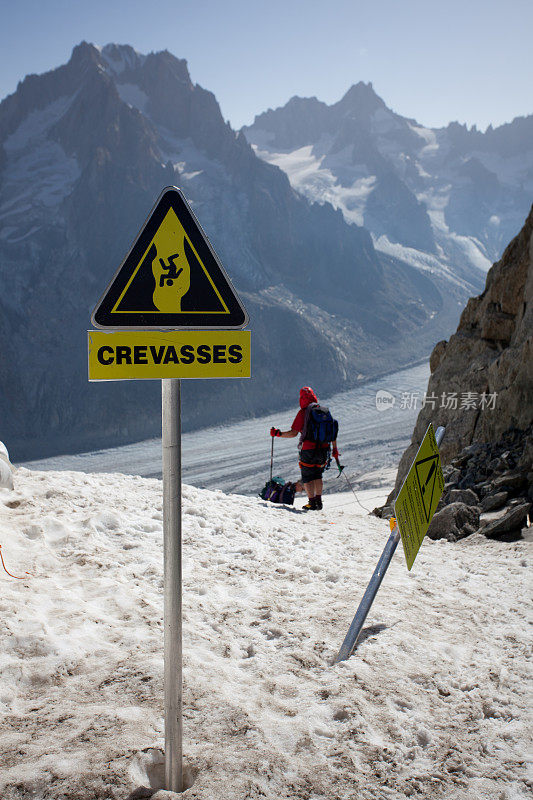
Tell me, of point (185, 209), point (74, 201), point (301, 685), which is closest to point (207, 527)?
point (301, 685)

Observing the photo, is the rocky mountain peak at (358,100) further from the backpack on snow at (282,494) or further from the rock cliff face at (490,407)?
the backpack on snow at (282,494)

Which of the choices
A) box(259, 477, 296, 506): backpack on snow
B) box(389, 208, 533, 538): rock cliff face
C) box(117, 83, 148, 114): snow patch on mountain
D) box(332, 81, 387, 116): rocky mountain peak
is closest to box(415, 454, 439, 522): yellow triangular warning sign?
box(389, 208, 533, 538): rock cliff face

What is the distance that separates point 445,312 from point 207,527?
356 feet

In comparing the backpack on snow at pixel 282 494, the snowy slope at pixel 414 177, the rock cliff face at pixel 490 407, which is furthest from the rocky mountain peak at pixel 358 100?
the backpack on snow at pixel 282 494

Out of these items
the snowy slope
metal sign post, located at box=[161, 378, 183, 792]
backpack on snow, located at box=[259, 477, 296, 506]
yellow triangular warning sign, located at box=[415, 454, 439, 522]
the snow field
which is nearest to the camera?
metal sign post, located at box=[161, 378, 183, 792]

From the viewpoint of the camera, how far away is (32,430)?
66438 millimetres

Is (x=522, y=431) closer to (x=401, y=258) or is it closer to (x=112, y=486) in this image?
(x=112, y=486)

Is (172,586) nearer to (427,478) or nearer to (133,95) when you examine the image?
(427,478)

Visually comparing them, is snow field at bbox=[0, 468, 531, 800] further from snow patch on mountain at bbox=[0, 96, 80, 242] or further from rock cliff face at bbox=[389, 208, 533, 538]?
snow patch on mountain at bbox=[0, 96, 80, 242]

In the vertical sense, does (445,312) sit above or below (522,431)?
above

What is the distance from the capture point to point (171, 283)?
6.95 ft

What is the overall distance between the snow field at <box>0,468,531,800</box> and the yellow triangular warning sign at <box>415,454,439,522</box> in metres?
0.76

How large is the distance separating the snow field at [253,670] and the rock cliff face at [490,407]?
2065mm

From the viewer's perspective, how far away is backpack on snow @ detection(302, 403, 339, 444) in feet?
→ 26.6
